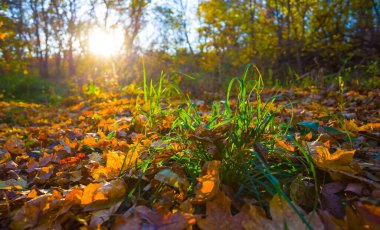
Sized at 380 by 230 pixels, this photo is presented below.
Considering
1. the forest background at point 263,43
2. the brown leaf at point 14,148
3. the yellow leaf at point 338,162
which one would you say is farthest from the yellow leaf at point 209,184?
the forest background at point 263,43

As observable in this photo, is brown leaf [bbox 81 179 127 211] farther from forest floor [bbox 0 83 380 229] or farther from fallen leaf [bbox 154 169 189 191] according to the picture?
fallen leaf [bbox 154 169 189 191]

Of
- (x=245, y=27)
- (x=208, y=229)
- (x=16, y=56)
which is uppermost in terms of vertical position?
(x=245, y=27)

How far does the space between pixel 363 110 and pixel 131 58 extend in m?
6.68

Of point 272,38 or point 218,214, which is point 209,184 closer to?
point 218,214

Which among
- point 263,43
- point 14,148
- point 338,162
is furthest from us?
point 263,43

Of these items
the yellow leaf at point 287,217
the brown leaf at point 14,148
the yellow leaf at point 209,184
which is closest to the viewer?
the yellow leaf at point 287,217

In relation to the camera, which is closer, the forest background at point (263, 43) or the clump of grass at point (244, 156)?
the clump of grass at point (244, 156)

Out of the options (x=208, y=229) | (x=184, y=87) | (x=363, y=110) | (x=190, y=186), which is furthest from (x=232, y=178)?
(x=184, y=87)

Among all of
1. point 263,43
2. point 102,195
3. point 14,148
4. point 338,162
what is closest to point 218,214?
point 102,195

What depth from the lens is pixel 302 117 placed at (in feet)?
6.70

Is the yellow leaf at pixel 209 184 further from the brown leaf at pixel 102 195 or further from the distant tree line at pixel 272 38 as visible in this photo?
the distant tree line at pixel 272 38

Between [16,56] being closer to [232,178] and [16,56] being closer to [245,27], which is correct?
[245,27]

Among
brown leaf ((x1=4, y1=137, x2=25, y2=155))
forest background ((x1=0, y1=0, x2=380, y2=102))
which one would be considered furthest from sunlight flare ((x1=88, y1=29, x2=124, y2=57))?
brown leaf ((x1=4, y1=137, x2=25, y2=155))

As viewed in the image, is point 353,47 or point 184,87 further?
point 353,47
